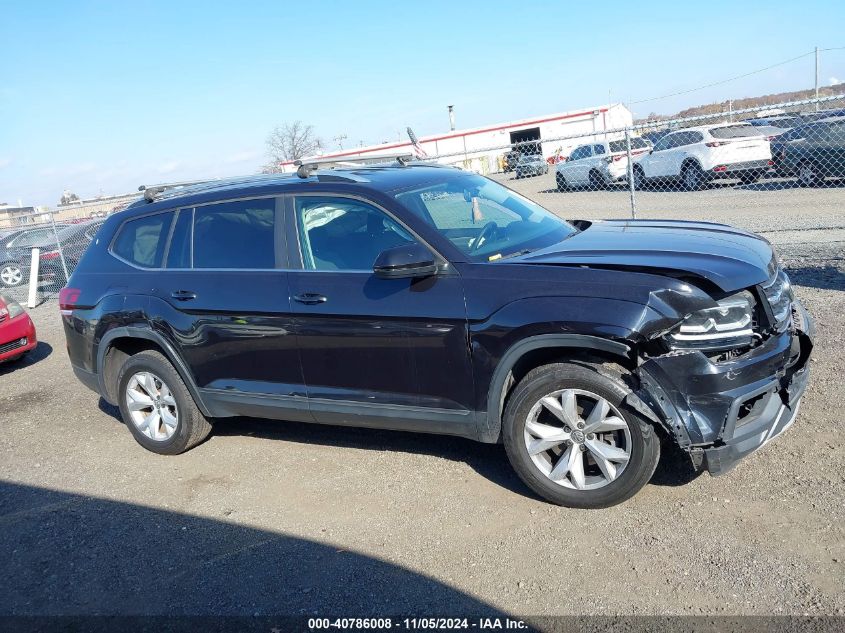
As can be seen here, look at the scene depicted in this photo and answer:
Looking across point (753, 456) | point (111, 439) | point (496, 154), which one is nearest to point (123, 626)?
point (111, 439)

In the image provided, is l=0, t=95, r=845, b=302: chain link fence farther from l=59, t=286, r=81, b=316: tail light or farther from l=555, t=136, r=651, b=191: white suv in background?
l=59, t=286, r=81, b=316: tail light

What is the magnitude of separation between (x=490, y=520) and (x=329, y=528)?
918mm

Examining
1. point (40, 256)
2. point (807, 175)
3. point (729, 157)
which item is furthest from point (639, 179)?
point (40, 256)

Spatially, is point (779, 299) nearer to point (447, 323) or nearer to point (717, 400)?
point (717, 400)

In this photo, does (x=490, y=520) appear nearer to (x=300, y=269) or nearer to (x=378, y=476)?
(x=378, y=476)

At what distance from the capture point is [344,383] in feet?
14.5

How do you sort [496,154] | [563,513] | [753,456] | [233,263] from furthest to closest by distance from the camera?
[496,154]
[233,263]
[753,456]
[563,513]

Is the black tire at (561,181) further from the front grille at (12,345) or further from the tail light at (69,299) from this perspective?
the tail light at (69,299)

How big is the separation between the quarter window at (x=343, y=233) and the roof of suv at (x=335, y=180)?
0.56 feet

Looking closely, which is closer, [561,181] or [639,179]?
[639,179]

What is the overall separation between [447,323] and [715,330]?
138 cm

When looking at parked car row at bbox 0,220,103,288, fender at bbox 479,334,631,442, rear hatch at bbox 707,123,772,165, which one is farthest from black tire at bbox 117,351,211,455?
rear hatch at bbox 707,123,772,165

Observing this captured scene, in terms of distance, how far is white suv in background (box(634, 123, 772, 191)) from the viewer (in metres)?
14.9

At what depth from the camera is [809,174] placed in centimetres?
1464
